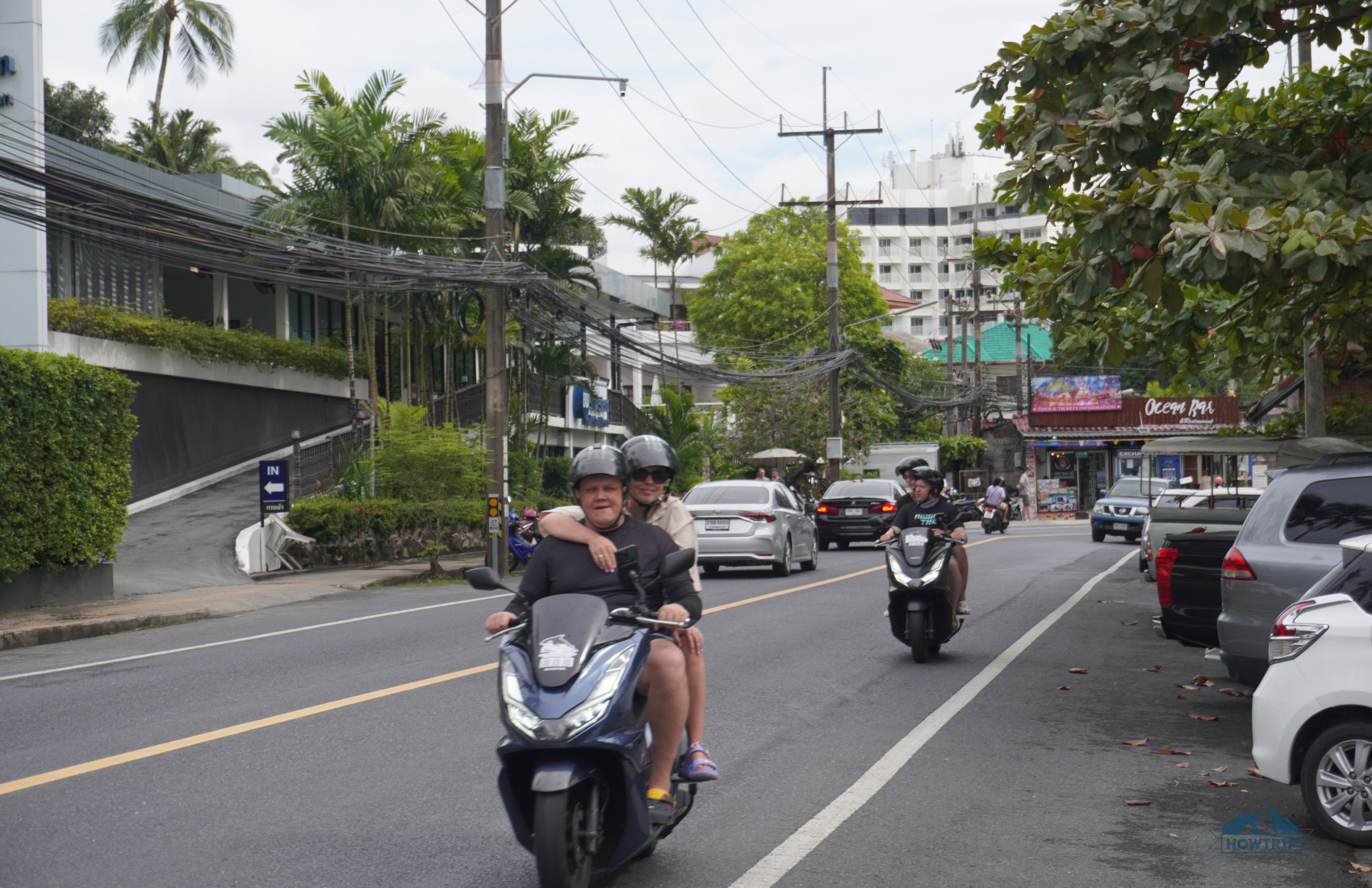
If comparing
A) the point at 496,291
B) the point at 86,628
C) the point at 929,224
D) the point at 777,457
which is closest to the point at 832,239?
the point at 777,457

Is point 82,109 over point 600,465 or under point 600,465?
over

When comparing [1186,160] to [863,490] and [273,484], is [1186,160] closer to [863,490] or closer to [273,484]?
[273,484]

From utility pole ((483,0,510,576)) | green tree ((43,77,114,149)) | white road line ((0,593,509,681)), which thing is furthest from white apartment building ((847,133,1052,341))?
white road line ((0,593,509,681))

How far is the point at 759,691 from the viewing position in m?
9.45

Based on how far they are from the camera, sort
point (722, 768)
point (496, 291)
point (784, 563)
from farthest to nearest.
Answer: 1. point (496, 291)
2. point (784, 563)
3. point (722, 768)

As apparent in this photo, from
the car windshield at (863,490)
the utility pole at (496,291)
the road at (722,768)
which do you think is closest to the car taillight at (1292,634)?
the road at (722,768)

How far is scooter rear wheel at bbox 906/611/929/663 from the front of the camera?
10.8 m

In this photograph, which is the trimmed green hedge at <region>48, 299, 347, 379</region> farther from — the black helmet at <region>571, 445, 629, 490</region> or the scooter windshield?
the black helmet at <region>571, 445, 629, 490</region>

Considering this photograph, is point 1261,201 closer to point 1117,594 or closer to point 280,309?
point 1117,594

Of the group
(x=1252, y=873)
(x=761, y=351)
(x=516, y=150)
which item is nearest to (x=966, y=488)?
(x=761, y=351)

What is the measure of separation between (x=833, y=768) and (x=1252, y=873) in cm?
231

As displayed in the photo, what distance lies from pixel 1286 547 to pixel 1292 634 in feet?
6.55

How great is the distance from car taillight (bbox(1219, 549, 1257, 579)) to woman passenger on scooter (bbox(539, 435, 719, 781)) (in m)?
3.66

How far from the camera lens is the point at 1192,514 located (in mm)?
14164
